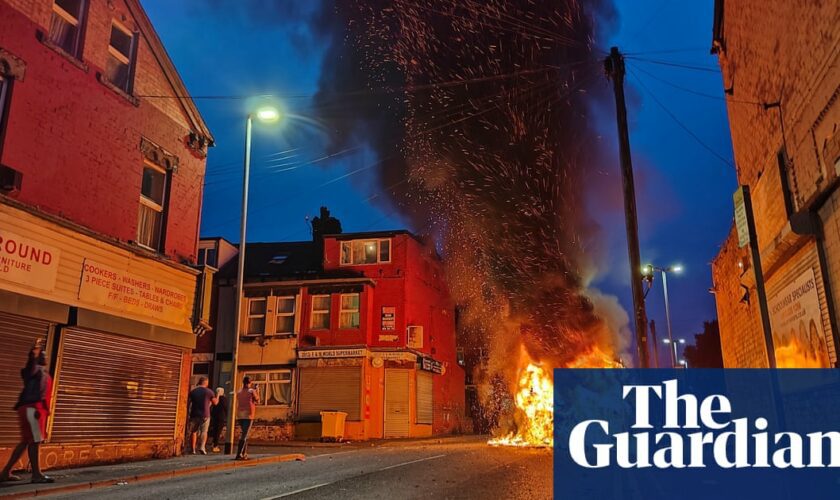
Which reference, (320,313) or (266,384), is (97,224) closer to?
(320,313)

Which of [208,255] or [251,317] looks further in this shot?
[208,255]

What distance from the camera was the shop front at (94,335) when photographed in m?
10.8

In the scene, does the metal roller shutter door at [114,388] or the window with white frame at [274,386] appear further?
the window with white frame at [274,386]

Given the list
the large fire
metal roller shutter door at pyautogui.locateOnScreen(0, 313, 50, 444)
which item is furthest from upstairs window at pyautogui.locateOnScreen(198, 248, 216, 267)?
metal roller shutter door at pyautogui.locateOnScreen(0, 313, 50, 444)

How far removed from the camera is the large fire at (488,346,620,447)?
19.9 meters

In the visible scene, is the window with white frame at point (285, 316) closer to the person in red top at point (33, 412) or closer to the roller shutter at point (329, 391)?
the roller shutter at point (329, 391)

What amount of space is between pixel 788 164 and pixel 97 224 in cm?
1319

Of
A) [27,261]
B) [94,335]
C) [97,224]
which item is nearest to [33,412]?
[27,261]

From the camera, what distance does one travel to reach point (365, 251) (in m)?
31.0

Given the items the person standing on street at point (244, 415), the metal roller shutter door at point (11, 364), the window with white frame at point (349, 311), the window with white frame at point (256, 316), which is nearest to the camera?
the metal roller shutter door at point (11, 364)

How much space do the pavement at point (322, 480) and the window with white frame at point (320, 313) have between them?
1556 centimetres

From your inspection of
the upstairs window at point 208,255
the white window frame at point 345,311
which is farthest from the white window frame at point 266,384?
the upstairs window at point 208,255

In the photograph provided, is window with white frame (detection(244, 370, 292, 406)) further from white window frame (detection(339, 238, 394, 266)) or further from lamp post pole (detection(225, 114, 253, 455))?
lamp post pole (detection(225, 114, 253, 455))

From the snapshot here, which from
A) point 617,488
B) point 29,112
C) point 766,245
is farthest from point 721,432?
point 29,112
